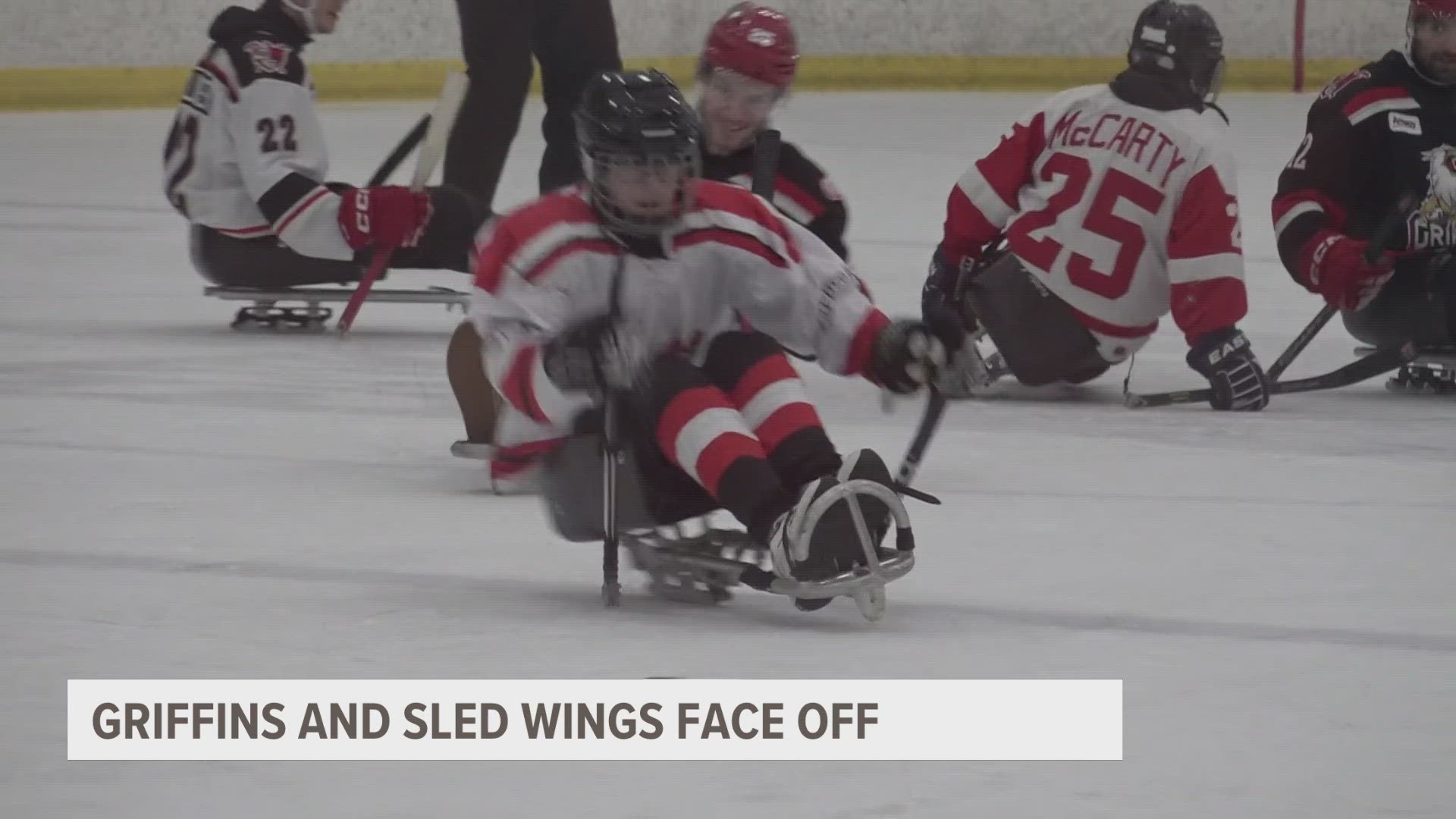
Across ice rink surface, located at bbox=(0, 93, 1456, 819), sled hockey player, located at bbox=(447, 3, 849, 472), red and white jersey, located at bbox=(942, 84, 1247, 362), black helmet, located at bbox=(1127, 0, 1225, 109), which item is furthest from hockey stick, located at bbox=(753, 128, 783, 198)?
black helmet, located at bbox=(1127, 0, 1225, 109)

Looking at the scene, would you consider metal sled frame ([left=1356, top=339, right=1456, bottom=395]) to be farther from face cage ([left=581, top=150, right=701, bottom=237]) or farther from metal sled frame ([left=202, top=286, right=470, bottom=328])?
face cage ([left=581, top=150, right=701, bottom=237])

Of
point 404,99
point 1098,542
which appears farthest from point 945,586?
point 404,99

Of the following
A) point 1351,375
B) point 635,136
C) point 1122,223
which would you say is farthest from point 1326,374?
point 635,136

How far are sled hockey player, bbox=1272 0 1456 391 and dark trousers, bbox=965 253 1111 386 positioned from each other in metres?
0.41

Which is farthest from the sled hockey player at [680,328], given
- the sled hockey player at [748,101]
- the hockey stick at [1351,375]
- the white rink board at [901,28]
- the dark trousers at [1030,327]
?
the white rink board at [901,28]

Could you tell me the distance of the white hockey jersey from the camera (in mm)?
4570

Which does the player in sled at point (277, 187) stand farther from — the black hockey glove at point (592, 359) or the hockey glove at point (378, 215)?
the black hockey glove at point (592, 359)

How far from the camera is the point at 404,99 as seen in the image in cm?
973

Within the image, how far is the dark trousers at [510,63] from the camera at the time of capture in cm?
479

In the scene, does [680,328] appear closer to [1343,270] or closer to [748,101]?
[748,101]

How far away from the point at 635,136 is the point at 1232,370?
1.82 metres

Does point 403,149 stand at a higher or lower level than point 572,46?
lower

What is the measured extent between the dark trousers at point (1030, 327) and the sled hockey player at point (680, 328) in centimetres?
148

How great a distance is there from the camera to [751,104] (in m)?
3.58
